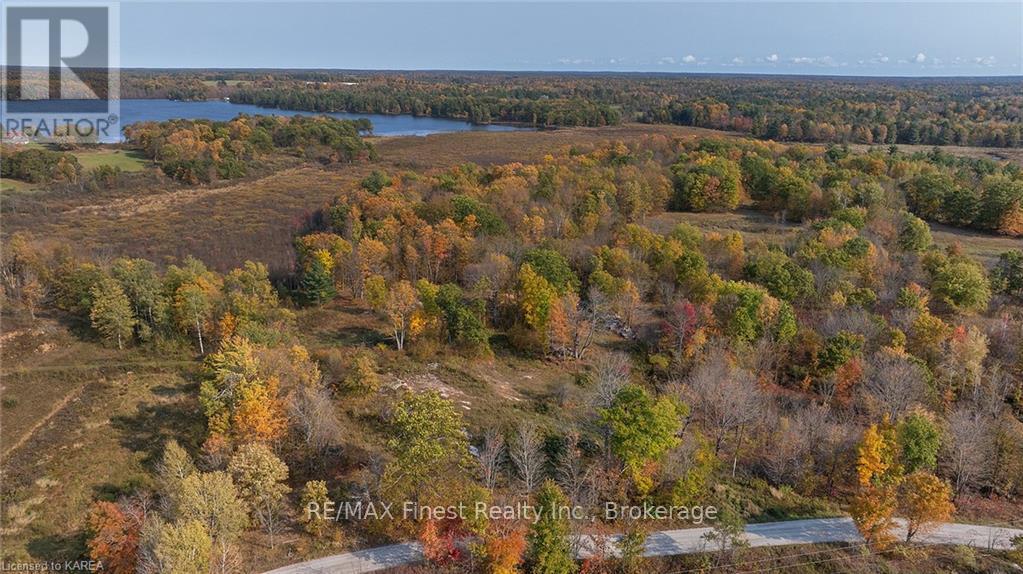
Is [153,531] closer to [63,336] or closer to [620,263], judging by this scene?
[63,336]

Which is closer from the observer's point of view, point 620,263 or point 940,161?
point 620,263

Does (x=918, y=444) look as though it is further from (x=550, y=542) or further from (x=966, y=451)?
(x=550, y=542)

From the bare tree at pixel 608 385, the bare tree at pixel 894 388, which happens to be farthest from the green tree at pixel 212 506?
the bare tree at pixel 894 388

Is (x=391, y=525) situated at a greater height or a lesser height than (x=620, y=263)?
lesser

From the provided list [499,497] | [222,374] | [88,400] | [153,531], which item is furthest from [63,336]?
[499,497]

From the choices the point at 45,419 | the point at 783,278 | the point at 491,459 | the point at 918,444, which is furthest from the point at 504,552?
the point at 783,278

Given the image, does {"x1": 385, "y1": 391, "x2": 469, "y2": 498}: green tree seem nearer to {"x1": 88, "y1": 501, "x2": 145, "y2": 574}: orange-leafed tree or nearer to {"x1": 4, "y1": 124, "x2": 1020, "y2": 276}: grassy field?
{"x1": 88, "y1": 501, "x2": 145, "y2": 574}: orange-leafed tree
